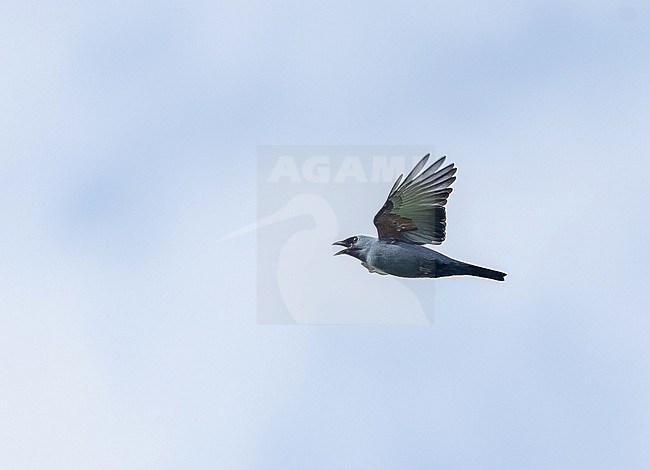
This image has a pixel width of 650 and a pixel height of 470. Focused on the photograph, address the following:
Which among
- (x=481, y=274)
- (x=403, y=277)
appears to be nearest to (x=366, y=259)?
(x=403, y=277)

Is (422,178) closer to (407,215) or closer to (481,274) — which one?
(407,215)

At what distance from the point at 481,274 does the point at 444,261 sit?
47.3 inches

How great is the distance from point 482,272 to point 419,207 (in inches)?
110

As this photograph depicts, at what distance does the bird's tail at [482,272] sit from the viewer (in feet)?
103

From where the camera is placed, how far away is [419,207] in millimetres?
31906

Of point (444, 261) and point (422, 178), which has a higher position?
point (422, 178)

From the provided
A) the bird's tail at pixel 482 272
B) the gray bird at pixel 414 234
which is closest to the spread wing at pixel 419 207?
the gray bird at pixel 414 234

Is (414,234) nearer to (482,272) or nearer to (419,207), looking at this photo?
(419,207)

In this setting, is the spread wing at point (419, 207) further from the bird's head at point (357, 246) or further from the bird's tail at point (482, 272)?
the bird's tail at point (482, 272)

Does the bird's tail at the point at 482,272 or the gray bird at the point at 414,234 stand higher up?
the gray bird at the point at 414,234

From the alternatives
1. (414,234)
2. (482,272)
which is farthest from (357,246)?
(482,272)

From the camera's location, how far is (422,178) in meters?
31.5

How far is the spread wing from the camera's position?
103 ft

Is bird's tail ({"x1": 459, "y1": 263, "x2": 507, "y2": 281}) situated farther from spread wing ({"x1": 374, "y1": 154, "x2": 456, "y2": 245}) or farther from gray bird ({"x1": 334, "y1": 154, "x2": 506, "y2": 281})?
spread wing ({"x1": 374, "y1": 154, "x2": 456, "y2": 245})
